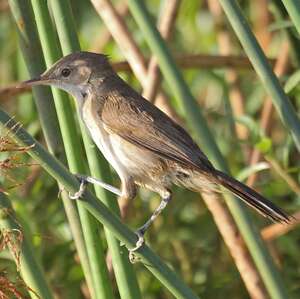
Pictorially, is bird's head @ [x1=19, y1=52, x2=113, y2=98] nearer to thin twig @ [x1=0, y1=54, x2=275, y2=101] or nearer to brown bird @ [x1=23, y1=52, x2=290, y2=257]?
brown bird @ [x1=23, y1=52, x2=290, y2=257]

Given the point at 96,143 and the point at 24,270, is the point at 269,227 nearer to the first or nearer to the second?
the point at 96,143

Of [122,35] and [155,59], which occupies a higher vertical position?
[122,35]

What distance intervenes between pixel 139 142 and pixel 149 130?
53mm

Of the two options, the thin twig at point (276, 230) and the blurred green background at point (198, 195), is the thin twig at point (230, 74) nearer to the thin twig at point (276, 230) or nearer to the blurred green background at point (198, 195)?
the blurred green background at point (198, 195)

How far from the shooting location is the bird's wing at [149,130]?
297 centimetres

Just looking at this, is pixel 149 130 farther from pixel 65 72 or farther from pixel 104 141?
pixel 65 72

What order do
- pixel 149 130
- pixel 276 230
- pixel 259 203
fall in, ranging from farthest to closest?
1. pixel 276 230
2. pixel 149 130
3. pixel 259 203

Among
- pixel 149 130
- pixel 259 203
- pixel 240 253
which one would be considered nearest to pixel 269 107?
pixel 240 253

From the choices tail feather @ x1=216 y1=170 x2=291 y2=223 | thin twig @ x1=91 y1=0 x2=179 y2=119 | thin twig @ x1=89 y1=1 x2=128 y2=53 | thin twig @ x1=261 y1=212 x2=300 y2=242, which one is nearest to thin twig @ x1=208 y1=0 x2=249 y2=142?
thin twig @ x1=89 y1=1 x2=128 y2=53

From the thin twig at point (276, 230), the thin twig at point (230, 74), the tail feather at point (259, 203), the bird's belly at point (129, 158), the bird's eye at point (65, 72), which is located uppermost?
the thin twig at point (230, 74)

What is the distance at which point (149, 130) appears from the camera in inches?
121

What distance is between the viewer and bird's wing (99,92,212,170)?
2969 mm

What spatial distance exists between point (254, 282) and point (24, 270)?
3.50 ft

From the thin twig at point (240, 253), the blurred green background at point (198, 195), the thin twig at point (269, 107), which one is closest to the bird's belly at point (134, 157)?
the thin twig at point (240, 253)
